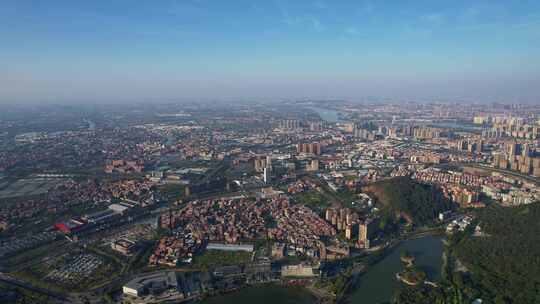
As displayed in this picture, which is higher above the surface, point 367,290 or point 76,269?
point 76,269

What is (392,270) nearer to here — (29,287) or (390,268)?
(390,268)

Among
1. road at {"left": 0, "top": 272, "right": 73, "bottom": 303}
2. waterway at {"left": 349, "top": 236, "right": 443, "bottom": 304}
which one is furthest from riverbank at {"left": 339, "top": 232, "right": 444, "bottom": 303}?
road at {"left": 0, "top": 272, "right": 73, "bottom": 303}

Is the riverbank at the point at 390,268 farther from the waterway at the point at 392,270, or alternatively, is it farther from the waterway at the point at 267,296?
the waterway at the point at 267,296

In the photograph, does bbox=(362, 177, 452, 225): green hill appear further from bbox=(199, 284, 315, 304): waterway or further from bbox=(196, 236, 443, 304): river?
bbox=(199, 284, 315, 304): waterway

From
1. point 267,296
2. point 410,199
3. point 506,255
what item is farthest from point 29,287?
point 410,199

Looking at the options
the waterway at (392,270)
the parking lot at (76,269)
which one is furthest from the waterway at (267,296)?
the parking lot at (76,269)

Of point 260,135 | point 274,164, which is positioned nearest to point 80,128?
point 260,135
